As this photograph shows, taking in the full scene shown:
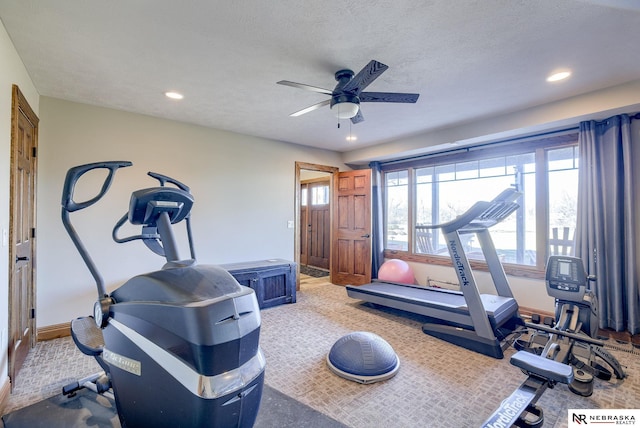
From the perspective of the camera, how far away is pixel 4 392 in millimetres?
2018

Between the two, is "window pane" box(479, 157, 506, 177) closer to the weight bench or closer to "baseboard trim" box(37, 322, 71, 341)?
the weight bench

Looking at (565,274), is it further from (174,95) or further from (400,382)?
(174,95)

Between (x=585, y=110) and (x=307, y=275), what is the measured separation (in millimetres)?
5064

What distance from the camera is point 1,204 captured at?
2021 millimetres

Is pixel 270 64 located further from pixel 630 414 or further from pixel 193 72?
pixel 630 414

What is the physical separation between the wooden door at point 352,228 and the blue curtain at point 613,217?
2.87 meters

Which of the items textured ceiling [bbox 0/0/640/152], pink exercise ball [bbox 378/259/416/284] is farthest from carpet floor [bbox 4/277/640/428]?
textured ceiling [bbox 0/0/640/152]

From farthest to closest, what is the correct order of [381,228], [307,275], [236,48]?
1. [307,275]
2. [381,228]
3. [236,48]

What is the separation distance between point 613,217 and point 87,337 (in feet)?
15.6

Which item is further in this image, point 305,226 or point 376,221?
point 305,226

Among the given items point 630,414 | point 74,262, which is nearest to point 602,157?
point 630,414

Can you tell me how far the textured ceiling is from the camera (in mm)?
1859

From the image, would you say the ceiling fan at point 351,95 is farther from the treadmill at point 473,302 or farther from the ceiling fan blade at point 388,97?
the treadmill at point 473,302

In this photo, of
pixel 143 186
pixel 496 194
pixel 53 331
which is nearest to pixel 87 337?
pixel 53 331
